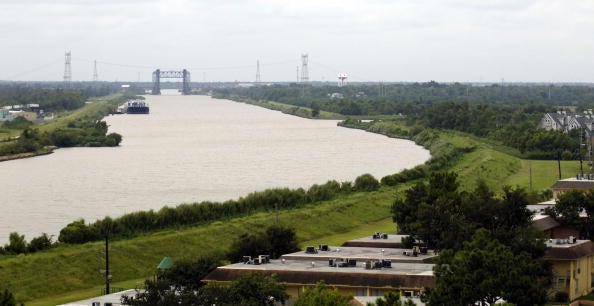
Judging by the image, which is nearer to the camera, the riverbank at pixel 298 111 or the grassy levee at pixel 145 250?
the grassy levee at pixel 145 250

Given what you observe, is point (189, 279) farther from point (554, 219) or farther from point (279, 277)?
point (554, 219)

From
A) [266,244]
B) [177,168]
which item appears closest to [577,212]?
[266,244]

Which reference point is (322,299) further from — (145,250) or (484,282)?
(145,250)

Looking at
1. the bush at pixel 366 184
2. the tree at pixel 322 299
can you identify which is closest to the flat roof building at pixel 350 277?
the tree at pixel 322 299

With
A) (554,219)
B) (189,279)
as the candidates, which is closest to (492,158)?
(554,219)

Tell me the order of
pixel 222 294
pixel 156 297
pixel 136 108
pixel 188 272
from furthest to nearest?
1. pixel 136 108
2. pixel 188 272
3. pixel 222 294
4. pixel 156 297

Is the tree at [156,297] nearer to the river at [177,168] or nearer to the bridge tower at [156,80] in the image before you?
the river at [177,168]

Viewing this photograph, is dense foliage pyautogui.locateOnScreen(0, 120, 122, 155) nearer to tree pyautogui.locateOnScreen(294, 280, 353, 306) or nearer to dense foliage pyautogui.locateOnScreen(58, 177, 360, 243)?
dense foliage pyautogui.locateOnScreen(58, 177, 360, 243)
